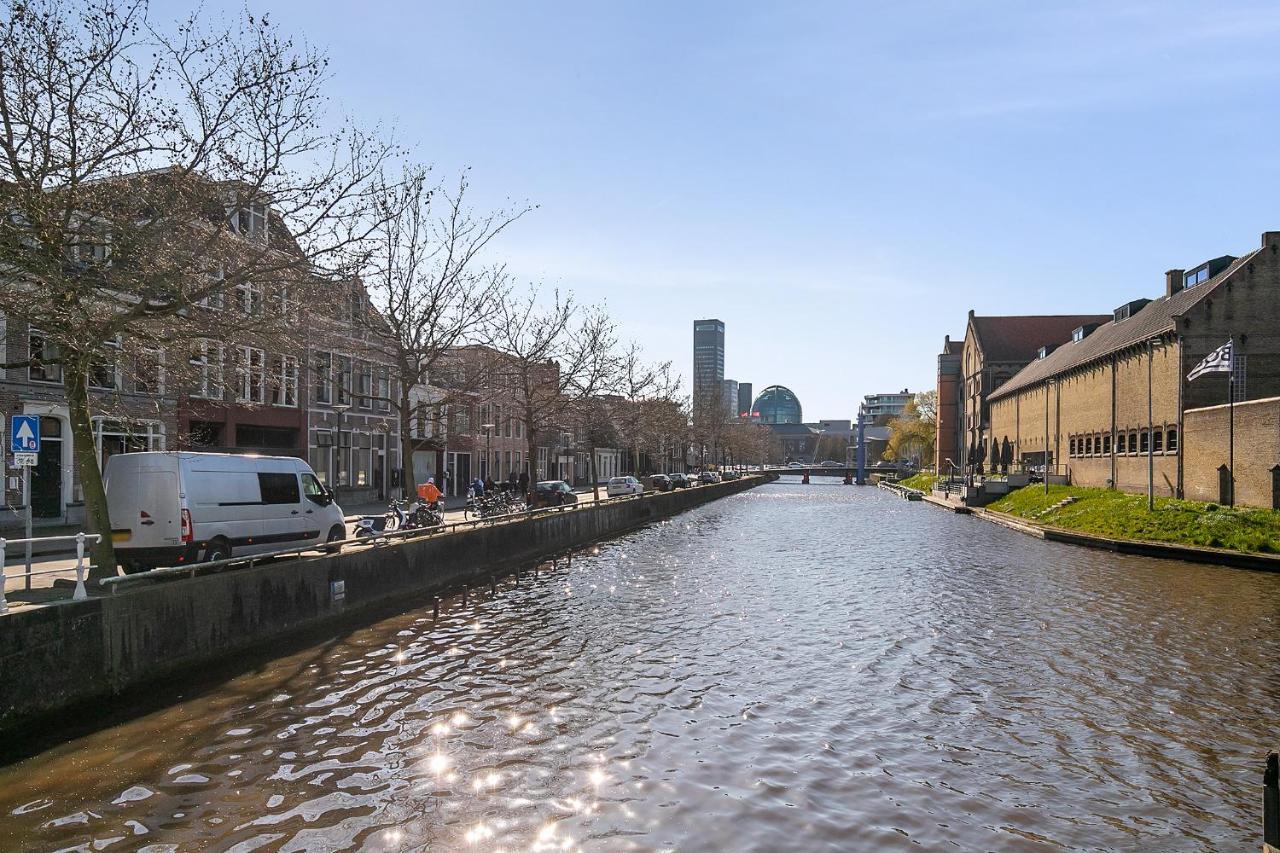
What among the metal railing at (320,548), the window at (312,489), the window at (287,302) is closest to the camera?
the metal railing at (320,548)

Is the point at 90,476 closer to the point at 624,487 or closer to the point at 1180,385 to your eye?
the point at 1180,385

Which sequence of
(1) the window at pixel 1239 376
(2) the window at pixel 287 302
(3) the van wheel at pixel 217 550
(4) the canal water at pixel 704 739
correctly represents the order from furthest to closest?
(1) the window at pixel 1239 376, (3) the van wheel at pixel 217 550, (2) the window at pixel 287 302, (4) the canal water at pixel 704 739

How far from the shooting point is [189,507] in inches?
610

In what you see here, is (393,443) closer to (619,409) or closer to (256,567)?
(619,409)

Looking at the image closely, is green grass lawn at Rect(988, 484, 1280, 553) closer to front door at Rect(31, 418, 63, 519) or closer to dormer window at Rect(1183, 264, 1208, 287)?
dormer window at Rect(1183, 264, 1208, 287)

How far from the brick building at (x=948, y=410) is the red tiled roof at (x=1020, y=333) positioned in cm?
1075

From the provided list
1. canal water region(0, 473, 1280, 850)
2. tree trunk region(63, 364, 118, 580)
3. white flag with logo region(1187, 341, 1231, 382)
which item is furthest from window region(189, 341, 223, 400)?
white flag with logo region(1187, 341, 1231, 382)

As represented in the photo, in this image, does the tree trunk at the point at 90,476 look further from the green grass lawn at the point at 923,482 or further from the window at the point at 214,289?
the green grass lawn at the point at 923,482

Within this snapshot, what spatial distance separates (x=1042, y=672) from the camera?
12375 mm

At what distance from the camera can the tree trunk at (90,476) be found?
1294 cm

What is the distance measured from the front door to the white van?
46.4ft

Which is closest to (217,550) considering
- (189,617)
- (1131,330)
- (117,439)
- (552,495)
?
(189,617)

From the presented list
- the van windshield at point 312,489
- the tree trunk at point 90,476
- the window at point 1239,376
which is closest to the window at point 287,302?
the tree trunk at point 90,476

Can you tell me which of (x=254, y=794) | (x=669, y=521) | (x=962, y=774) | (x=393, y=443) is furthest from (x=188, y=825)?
(x=393, y=443)
